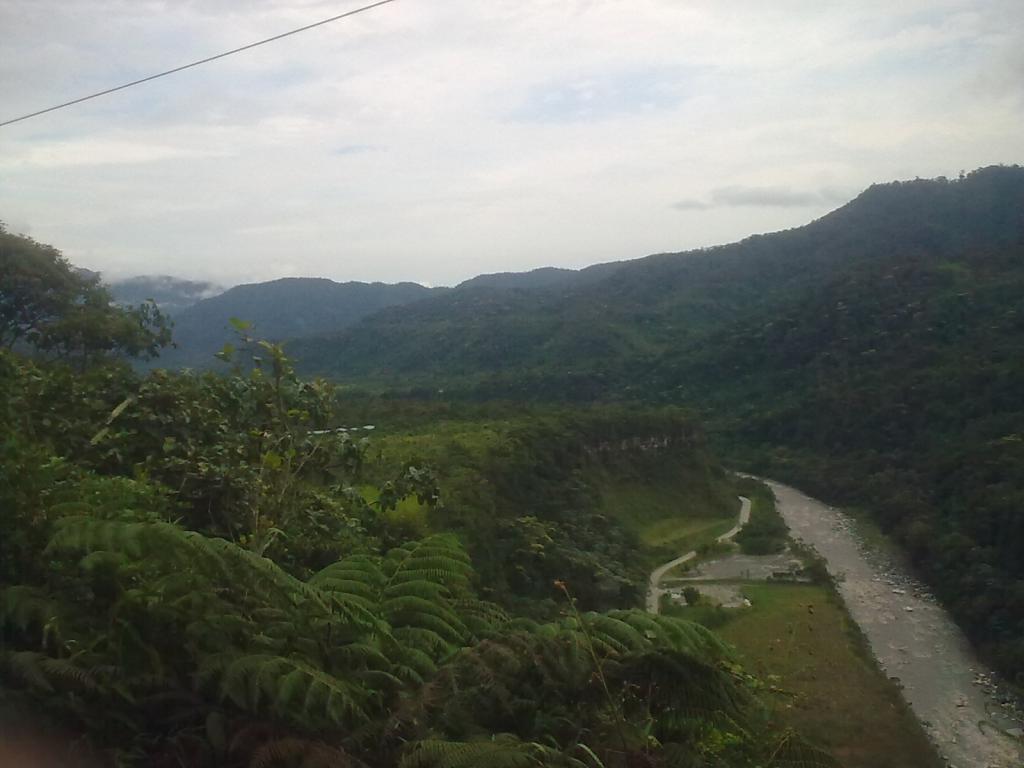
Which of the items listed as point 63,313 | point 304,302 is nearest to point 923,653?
point 63,313

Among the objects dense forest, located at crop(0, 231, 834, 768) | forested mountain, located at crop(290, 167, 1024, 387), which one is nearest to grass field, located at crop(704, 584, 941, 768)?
dense forest, located at crop(0, 231, 834, 768)

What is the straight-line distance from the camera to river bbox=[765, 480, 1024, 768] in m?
14.5

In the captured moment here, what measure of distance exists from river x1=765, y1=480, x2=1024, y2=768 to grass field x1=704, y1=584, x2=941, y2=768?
2.11 feet

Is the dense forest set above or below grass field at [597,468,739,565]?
above

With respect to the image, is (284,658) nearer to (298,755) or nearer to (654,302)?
(298,755)

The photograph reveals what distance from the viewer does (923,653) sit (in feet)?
61.8

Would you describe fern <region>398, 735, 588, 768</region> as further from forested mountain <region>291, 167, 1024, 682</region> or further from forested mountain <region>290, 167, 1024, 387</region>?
forested mountain <region>290, 167, 1024, 387</region>

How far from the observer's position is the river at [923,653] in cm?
1449

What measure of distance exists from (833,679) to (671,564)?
1010 centimetres

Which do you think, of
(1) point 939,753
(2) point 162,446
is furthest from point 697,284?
(2) point 162,446

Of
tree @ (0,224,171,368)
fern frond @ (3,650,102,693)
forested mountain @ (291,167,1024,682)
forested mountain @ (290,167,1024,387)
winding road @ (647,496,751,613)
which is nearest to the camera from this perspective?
fern frond @ (3,650,102,693)

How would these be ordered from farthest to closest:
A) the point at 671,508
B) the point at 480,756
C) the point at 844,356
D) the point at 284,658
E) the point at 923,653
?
the point at 844,356 < the point at 671,508 < the point at 923,653 < the point at 284,658 < the point at 480,756

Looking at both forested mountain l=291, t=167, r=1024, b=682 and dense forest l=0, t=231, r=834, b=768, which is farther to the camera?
forested mountain l=291, t=167, r=1024, b=682

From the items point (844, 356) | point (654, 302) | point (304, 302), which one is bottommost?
point (844, 356)
